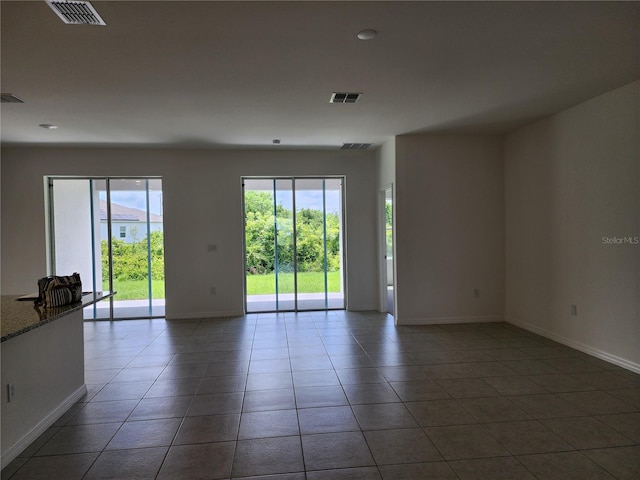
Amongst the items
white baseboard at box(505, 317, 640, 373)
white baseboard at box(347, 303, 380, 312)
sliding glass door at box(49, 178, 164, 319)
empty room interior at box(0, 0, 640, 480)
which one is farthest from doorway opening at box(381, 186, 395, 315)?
sliding glass door at box(49, 178, 164, 319)

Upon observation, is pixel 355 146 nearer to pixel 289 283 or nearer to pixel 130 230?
pixel 289 283

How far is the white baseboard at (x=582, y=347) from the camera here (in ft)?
12.5

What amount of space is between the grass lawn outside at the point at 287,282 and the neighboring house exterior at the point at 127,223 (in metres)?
1.92

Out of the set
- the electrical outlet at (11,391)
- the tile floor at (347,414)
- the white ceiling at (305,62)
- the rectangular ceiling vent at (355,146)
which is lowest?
the tile floor at (347,414)

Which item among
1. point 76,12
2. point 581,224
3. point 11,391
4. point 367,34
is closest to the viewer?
point 76,12

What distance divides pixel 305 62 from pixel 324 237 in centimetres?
412

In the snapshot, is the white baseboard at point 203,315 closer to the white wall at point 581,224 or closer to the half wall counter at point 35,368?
the half wall counter at point 35,368

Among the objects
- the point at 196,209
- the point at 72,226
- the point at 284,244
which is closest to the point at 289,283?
the point at 284,244

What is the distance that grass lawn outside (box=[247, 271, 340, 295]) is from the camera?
22.9 feet

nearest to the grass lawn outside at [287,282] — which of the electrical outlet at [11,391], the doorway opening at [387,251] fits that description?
the doorway opening at [387,251]

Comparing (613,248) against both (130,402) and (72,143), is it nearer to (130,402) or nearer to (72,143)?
(130,402)

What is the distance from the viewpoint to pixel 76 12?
2.36m

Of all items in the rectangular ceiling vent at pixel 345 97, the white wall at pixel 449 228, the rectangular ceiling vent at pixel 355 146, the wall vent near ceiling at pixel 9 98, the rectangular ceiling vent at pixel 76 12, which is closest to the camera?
the rectangular ceiling vent at pixel 76 12

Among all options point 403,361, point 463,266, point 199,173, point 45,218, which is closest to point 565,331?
point 463,266
